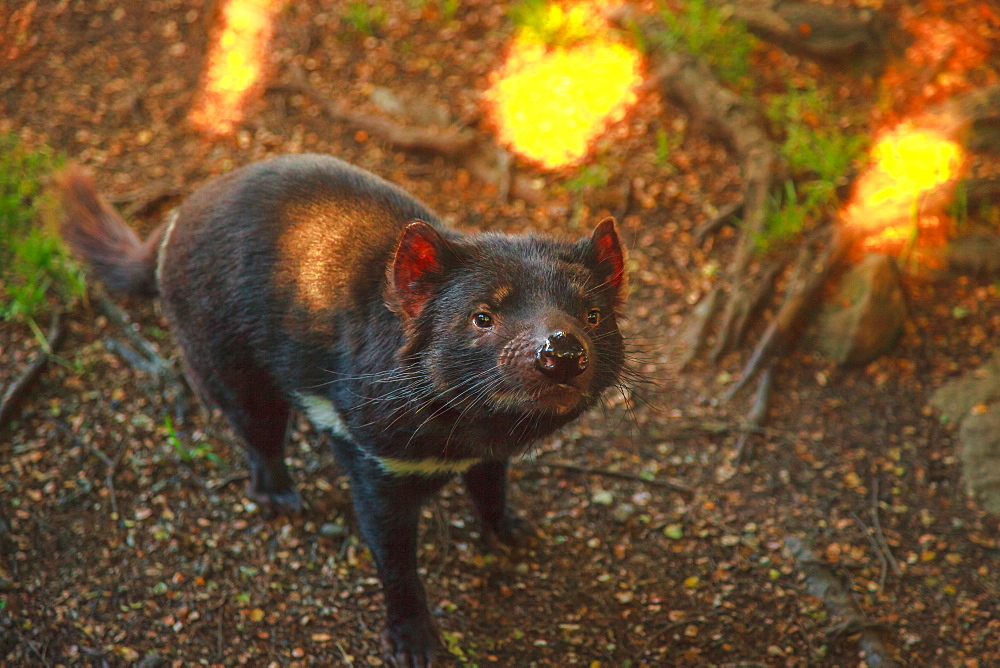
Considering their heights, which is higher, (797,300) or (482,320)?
(482,320)

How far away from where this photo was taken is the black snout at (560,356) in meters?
1.94

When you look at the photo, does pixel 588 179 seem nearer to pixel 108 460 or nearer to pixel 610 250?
pixel 610 250

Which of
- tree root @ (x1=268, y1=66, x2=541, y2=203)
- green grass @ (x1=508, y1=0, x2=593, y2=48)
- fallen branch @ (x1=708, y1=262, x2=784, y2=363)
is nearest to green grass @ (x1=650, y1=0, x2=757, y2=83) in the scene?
green grass @ (x1=508, y1=0, x2=593, y2=48)

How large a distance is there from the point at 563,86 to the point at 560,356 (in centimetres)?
322

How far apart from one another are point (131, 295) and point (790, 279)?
9.50ft

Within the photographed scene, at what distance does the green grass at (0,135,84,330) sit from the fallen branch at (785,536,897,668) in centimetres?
316

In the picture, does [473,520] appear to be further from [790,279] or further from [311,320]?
[790,279]

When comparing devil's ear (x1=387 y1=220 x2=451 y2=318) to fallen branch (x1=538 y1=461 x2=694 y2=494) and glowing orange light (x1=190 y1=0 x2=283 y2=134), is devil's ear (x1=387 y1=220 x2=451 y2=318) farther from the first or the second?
glowing orange light (x1=190 y1=0 x2=283 y2=134)

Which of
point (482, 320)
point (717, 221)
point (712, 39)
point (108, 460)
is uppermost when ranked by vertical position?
point (482, 320)

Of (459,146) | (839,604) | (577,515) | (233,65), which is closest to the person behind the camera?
(839,604)

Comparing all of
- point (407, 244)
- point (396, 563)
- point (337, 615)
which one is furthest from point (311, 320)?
point (337, 615)

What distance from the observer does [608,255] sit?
232cm

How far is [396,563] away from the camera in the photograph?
8.45ft

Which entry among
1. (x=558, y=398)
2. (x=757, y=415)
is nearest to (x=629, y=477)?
(x=757, y=415)
